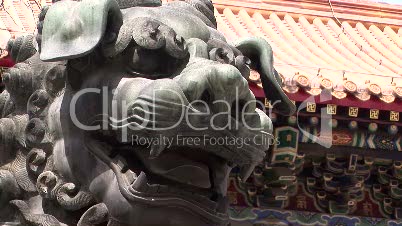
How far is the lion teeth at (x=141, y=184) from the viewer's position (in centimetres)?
229

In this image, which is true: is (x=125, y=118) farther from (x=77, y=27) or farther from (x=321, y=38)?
(x=321, y=38)

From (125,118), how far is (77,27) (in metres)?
0.22

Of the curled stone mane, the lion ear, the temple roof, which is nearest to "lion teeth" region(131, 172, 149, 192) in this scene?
the curled stone mane

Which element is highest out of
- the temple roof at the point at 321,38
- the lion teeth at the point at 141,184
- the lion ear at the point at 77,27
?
the lion ear at the point at 77,27

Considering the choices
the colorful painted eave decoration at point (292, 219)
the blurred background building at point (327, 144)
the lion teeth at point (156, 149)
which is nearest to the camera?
the lion teeth at point (156, 149)

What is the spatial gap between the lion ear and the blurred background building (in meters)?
2.52

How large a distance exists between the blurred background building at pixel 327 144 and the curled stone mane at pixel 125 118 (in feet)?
7.96

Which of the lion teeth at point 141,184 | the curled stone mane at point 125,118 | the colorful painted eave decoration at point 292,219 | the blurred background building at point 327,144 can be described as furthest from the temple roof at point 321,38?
the lion teeth at point 141,184

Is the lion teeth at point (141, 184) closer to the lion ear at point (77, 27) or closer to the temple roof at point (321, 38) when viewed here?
the lion ear at point (77, 27)

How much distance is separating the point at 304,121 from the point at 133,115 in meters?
3.53

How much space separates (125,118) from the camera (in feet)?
7.49

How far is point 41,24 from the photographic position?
2447mm

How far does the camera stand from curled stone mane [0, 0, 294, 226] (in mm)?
2289

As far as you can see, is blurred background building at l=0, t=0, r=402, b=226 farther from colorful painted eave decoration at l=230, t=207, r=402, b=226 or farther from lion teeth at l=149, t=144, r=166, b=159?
lion teeth at l=149, t=144, r=166, b=159
